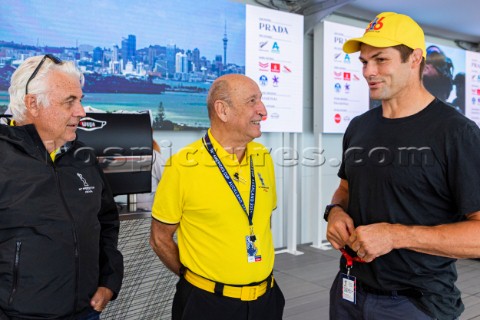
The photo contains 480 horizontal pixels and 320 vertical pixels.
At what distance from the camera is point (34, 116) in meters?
1.46

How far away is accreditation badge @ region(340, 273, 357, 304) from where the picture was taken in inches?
58.7

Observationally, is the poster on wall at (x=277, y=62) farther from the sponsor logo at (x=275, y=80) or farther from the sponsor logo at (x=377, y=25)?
the sponsor logo at (x=377, y=25)

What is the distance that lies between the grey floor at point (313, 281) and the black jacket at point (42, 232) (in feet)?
7.36

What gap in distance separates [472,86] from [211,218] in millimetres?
6411

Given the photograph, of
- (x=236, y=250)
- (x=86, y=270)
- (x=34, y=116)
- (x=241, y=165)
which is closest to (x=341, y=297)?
(x=236, y=250)

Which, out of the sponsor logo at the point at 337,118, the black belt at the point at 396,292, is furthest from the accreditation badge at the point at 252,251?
the sponsor logo at the point at 337,118

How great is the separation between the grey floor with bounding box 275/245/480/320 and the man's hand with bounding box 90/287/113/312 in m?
2.02

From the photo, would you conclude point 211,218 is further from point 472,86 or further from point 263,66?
point 472,86

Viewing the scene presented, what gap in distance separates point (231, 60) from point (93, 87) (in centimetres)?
147

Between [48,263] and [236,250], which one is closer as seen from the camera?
[48,263]

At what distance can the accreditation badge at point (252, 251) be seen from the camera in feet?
5.46

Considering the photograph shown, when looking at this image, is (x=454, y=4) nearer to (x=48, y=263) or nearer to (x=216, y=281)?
(x=216, y=281)

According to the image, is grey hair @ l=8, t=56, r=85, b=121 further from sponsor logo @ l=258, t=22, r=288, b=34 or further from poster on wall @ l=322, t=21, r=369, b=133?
poster on wall @ l=322, t=21, r=369, b=133

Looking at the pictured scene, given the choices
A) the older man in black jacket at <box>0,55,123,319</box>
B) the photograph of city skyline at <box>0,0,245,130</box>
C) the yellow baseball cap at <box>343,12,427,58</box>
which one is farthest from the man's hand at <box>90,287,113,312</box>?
the photograph of city skyline at <box>0,0,245,130</box>
